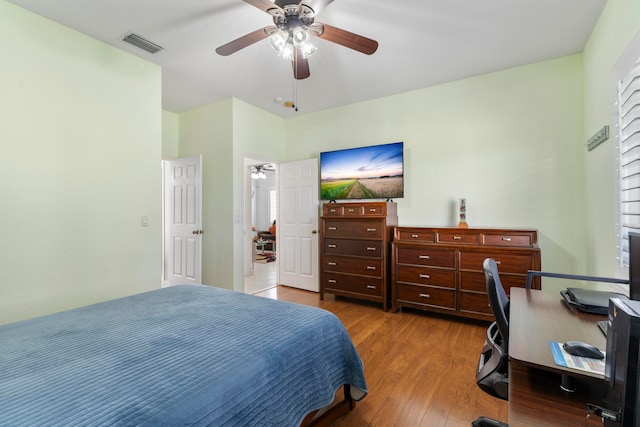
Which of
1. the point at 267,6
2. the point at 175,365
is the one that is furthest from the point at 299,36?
the point at 175,365

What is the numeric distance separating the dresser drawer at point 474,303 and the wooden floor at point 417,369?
205mm

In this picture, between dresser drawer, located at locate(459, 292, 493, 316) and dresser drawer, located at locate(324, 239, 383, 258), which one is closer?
dresser drawer, located at locate(459, 292, 493, 316)

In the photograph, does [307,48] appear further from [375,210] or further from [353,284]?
[353,284]

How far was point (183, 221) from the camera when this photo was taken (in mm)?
4465

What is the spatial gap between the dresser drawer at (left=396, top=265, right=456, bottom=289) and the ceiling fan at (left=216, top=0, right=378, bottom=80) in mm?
2413

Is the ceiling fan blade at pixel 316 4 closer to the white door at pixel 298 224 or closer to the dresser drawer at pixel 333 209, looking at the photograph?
the dresser drawer at pixel 333 209

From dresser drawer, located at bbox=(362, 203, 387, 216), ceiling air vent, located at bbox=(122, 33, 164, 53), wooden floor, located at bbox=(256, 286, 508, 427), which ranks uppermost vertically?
ceiling air vent, located at bbox=(122, 33, 164, 53)

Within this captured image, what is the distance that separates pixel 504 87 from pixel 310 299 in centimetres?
364

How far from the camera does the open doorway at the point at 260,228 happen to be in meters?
5.72

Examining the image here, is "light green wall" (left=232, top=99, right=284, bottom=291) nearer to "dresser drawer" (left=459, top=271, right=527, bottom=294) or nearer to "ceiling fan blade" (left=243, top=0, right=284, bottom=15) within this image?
"ceiling fan blade" (left=243, top=0, right=284, bottom=15)

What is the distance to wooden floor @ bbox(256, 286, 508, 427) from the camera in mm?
1784

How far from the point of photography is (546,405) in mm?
883

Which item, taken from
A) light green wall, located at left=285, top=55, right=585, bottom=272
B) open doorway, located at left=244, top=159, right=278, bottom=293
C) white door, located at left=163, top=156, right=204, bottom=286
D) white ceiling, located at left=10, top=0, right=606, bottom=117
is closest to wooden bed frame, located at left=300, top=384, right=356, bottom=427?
light green wall, located at left=285, top=55, right=585, bottom=272

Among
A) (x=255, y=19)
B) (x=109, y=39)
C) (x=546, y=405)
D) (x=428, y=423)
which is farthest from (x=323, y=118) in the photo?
(x=546, y=405)
